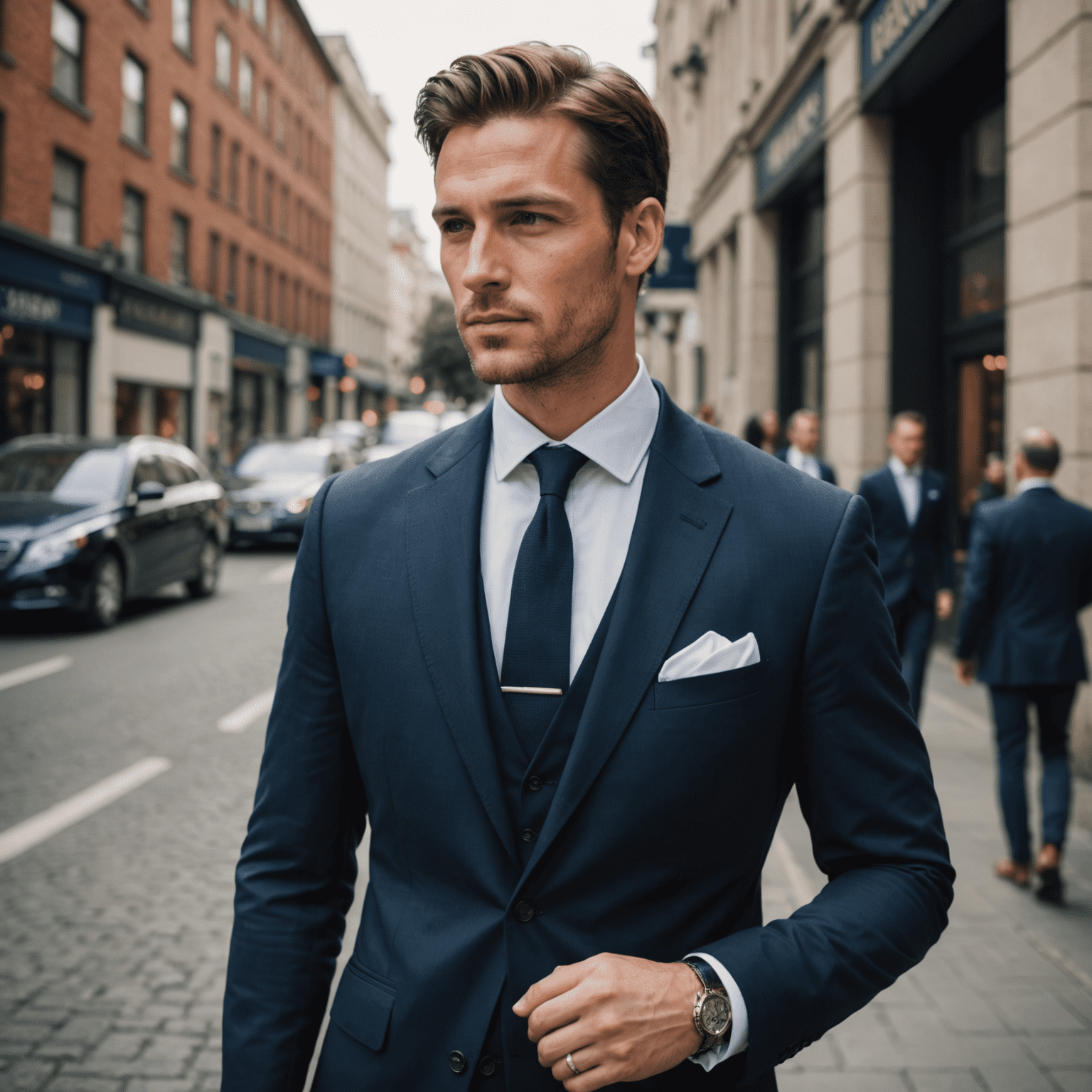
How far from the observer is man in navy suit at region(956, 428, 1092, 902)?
16.5 ft

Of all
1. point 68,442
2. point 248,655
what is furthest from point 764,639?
point 68,442

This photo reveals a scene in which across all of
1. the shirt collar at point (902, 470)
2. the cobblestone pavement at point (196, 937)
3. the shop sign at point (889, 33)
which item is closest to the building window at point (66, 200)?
the shop sign at point (889, 33)

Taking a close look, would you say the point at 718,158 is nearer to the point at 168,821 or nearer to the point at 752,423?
the point at 752,423

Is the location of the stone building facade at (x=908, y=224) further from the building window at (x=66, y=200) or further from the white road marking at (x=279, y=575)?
the building window at (x=66, y=200)

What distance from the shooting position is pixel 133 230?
27.5 meters

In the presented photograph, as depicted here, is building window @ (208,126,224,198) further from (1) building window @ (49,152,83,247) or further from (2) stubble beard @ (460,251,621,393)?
(2) stubble beard @ (460,251,621,393)

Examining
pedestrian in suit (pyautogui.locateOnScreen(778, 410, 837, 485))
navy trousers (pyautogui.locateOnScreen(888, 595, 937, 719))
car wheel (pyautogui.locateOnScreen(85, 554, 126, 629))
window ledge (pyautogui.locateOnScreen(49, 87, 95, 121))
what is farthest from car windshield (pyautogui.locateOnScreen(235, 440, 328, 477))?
navy trousers (pyautogui.locateOnScreen(888, 595, 937, 719))

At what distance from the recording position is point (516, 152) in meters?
1.47

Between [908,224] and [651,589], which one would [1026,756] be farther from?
[908,224]

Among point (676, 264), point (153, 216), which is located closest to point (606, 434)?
point (676, 264)

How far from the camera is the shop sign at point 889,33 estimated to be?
9.13 metres

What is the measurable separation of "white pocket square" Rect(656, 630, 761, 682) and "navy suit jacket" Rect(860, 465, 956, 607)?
5508 mm

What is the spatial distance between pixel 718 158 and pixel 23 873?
17842 mm

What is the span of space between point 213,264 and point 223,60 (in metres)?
6.33
